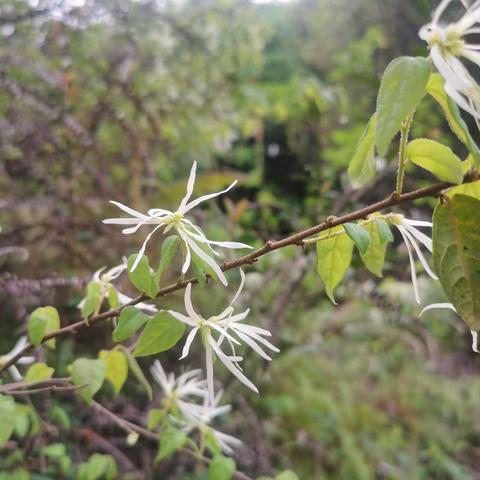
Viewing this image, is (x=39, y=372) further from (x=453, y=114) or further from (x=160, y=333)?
(x=453, y=114)

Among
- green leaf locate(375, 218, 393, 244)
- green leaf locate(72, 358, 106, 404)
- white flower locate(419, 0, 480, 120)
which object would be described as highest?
white flower locate(419, 0, 480, 120)

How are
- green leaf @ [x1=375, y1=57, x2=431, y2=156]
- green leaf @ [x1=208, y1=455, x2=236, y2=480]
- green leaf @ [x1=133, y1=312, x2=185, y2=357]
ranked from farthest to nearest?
green leaf @ [x1=208, y1=455, x2=236, y2=480] → green leaf @ [x1=133, y1=312, x2=185, y2=357] → green leaf @ [x1=375, y1=57, x2=431, y2=156]

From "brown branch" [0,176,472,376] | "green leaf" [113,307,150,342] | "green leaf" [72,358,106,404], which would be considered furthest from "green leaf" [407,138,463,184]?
"green leaf" [72,358,106,404]

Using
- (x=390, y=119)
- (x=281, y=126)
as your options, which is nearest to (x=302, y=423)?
(x=390, y=119)

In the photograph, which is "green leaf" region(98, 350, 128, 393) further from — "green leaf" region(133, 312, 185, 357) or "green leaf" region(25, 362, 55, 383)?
"green leaf" region(133, 312, 185, 357)

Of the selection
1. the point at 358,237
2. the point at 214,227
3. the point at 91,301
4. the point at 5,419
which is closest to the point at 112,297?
the point at 91,301

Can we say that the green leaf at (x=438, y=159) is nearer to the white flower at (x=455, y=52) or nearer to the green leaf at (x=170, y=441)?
the white flower at (x=455, y=52)
